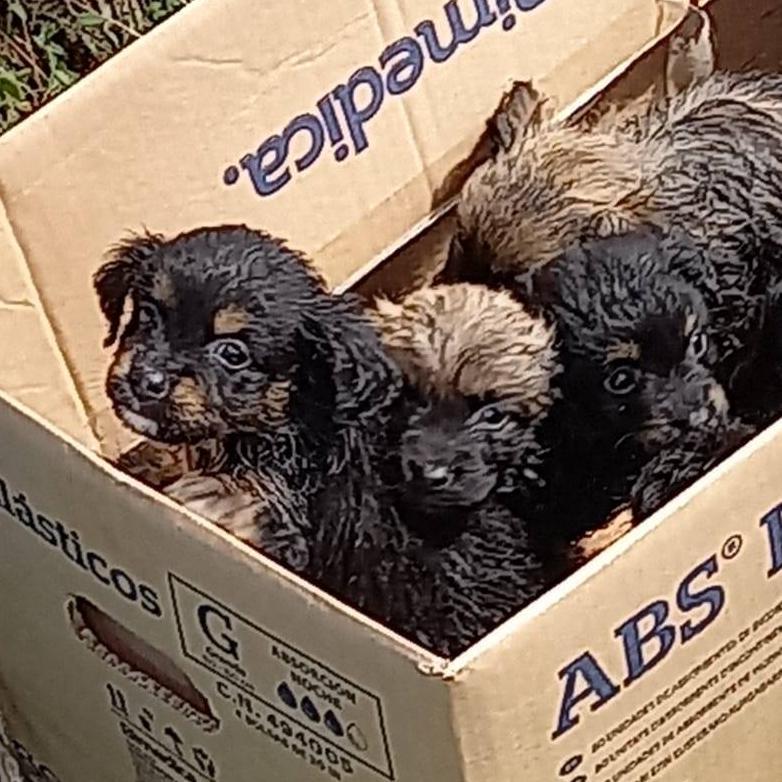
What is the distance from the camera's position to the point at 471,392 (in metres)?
1.35

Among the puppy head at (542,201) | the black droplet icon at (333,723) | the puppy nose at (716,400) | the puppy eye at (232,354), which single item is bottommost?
the puppy nose at (716,400)

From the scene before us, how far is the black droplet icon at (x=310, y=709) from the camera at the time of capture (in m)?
1.07

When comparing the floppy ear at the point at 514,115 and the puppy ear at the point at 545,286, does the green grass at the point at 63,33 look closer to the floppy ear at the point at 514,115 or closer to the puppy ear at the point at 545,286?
the floppy ear at the point at 514,115

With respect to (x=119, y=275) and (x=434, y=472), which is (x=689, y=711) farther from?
(x=119, y=275)

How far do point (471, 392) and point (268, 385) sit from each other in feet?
0.51

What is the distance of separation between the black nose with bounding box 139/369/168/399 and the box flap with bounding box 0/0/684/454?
0.67ft

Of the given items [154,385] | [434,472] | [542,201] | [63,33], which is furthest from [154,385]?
[63,33]

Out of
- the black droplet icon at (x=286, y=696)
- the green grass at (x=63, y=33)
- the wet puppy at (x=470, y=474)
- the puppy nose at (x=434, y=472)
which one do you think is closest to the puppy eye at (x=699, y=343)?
the wet puppy at (x=470, y=474)

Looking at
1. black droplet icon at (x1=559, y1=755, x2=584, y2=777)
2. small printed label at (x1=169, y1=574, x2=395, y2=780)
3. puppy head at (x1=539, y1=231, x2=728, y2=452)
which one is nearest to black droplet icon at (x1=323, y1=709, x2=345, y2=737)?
small printed label at (x1=169, y1=574, x2=395, y2=780)

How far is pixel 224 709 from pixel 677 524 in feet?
1.08

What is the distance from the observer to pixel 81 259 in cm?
149

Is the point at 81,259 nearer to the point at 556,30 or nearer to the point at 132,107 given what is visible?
the point at 132,107

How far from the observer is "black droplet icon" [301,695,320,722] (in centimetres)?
107

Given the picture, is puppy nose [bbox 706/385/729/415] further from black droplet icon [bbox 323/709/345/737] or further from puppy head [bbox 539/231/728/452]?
black droplet icon [bbox 323/709/345/737]
